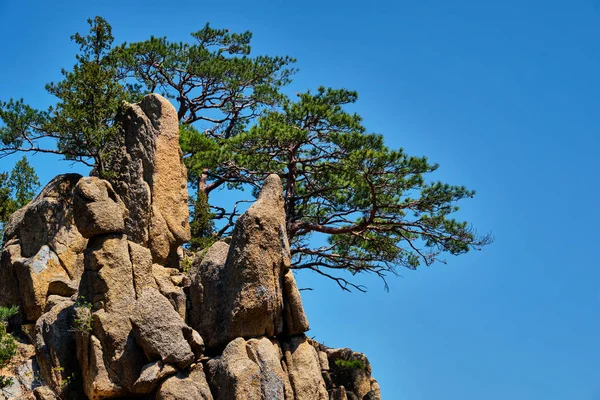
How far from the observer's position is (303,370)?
1986 cm

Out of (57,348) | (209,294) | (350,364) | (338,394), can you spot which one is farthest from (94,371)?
(350,364)

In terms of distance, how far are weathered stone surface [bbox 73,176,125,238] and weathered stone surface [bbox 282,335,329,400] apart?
4.56 metres

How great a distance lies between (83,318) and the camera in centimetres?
1955

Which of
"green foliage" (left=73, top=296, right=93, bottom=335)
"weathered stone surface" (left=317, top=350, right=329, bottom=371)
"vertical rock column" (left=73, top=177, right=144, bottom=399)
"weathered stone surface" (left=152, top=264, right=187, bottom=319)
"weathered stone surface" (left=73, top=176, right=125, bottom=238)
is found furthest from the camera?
"weathered stone surface" (left=317, top=350, right=329, bottom=371)

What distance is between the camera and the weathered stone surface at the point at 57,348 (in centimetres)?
1980

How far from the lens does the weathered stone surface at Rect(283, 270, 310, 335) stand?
20.3m

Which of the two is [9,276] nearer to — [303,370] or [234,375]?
[234,375]

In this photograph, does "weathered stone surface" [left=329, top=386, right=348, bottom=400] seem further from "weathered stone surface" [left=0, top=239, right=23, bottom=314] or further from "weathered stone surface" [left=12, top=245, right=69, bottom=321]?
"weathered stone surface" [left=0, top=239, right=23, bottom=314]

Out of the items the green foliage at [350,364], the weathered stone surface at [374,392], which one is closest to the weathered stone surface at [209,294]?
the green foliage at [350,364]

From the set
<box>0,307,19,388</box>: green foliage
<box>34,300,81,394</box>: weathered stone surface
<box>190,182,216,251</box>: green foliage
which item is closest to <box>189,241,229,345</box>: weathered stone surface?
<box>34,300,81,394</box>: weathered stone surface

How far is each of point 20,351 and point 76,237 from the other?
123 inches

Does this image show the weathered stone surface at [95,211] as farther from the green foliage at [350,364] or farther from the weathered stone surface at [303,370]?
the green foliage at [350,364]

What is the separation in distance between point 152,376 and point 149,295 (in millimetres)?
1746

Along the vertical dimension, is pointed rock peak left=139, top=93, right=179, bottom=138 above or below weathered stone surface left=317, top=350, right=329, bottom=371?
above
